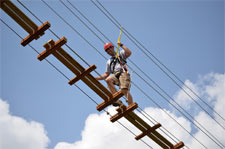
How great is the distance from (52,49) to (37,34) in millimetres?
441

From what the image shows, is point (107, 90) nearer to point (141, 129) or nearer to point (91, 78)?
point (91, 78)

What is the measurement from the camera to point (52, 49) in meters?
8.78

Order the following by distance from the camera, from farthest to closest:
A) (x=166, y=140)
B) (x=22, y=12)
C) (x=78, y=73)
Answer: (x=166, y=140), (x=78, y=73), (x=22, y=12)

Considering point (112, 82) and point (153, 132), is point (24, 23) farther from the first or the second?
point (153, 132)

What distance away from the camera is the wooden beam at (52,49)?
866 cm

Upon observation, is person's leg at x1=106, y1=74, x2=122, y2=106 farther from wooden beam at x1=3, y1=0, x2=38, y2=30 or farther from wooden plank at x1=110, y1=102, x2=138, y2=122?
wooden beam at x1=3, y1=0, x2=38, y2=30

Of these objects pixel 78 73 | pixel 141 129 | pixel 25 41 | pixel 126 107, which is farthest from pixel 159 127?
pixel 25 41

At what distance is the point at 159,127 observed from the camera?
10.3 metres

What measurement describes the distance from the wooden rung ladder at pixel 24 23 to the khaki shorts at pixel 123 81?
226 cm

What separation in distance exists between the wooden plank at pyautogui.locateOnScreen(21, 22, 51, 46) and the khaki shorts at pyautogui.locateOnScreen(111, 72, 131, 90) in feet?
7.32

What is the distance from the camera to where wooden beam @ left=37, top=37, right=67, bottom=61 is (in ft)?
28.4

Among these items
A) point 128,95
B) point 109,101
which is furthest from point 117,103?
point 128,95

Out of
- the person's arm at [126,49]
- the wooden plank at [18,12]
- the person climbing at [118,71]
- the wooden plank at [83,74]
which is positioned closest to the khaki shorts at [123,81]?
the person climbing at [118,71]

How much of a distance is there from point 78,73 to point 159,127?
263 cm
